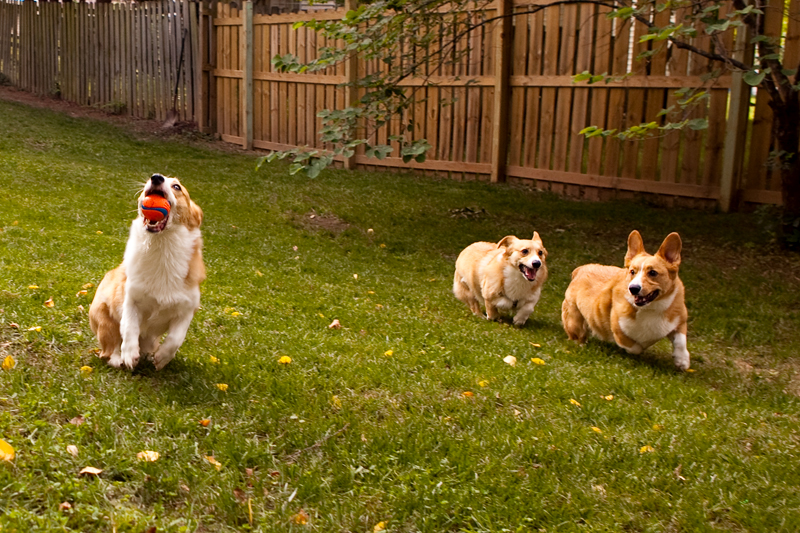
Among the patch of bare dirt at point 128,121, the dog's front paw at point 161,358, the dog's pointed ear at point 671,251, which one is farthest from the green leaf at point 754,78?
the patch of bare dirt at point 128,121

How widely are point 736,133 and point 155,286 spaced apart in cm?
840

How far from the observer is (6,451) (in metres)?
3.07

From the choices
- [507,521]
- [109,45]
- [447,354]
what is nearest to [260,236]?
[447,354]

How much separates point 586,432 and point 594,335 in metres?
2.31

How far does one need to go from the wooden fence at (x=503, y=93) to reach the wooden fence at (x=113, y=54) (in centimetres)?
4

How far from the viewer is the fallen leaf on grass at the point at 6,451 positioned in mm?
3037

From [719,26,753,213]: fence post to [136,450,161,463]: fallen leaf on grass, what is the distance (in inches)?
346

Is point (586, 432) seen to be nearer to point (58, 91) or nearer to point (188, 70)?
point (188, 70)

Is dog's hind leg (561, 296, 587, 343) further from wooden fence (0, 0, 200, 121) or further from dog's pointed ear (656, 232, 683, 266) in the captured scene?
wooden fence (0, 0, 200, 121)

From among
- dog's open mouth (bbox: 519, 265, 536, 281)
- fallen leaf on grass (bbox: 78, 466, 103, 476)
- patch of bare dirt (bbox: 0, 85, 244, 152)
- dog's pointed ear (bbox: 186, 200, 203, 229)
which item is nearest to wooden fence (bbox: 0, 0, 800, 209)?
patch of bare dirt (bbox: 0, 85, 244, 152)

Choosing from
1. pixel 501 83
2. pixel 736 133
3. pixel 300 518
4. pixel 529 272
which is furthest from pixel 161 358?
pixel 501 83

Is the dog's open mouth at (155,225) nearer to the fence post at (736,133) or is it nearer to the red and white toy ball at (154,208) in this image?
the red and white toy ball at (154,208)

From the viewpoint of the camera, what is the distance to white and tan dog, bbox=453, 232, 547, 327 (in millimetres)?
6445

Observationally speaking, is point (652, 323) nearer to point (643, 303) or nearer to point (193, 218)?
point (643, 303)
